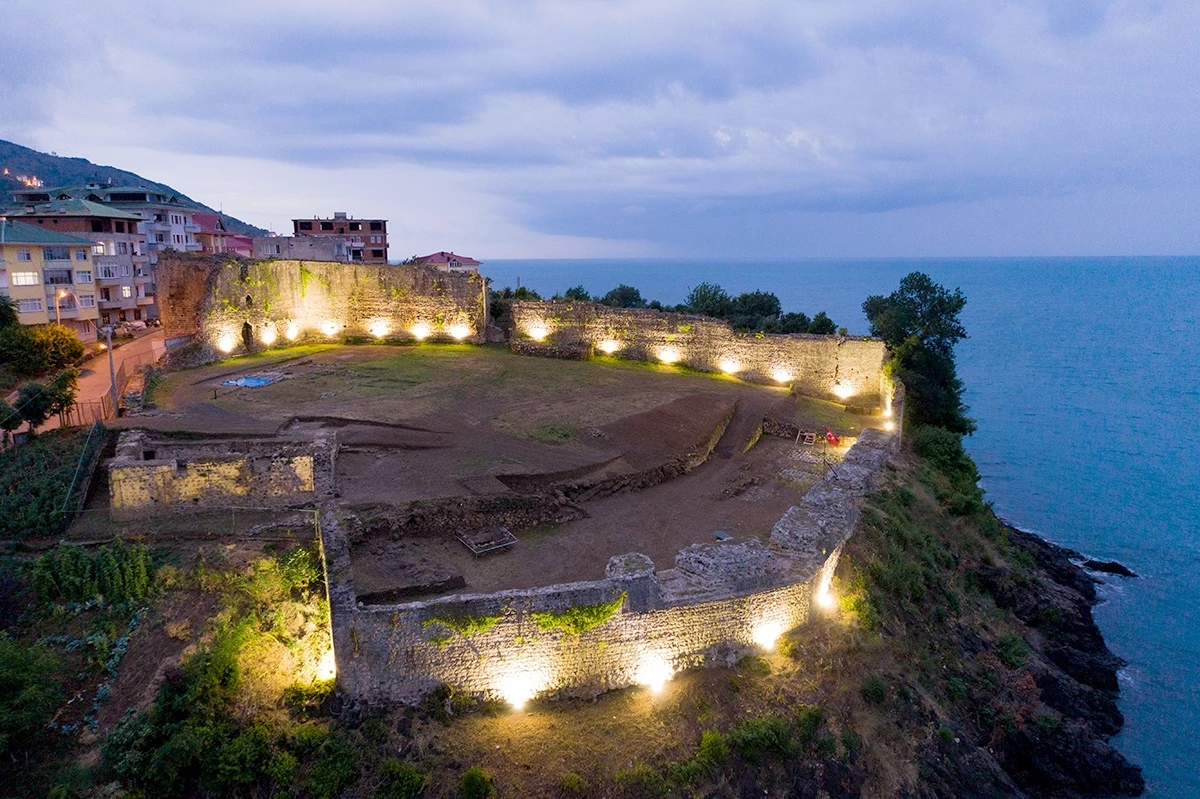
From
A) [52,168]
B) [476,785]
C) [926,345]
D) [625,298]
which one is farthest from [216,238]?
[52,168]

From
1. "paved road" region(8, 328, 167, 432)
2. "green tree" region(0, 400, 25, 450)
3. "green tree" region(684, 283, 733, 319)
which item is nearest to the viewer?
"green tree" region(0, 400, 25, 450)

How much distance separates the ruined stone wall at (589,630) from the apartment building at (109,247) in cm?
3852

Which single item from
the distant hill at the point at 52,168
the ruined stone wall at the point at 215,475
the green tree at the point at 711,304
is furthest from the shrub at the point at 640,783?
the distant hill at the point at 52,168

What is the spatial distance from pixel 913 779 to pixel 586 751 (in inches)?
267

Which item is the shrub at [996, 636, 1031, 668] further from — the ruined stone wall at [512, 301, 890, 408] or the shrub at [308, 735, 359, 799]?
the shrub at [308, 735, 359, 799]

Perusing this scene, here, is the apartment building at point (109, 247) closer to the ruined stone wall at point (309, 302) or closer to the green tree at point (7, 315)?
the green tree at point (7, 315)

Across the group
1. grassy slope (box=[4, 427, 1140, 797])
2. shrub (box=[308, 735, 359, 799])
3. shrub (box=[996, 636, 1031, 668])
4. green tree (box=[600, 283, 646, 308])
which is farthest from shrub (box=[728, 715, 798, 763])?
green tree (box=[600, 283, 646, 308])

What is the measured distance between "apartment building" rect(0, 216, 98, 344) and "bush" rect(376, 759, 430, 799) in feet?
108

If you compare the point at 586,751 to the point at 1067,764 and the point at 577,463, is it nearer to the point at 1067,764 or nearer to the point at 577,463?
the point at 577,463

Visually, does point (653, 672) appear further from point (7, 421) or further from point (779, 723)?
point (7, 421)

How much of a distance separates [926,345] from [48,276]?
154 ft

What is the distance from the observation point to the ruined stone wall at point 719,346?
31594mm

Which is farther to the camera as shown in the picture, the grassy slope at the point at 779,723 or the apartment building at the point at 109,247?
the apartment building at the point at 109,247

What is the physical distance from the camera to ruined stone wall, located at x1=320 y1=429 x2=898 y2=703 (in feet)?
40.4
